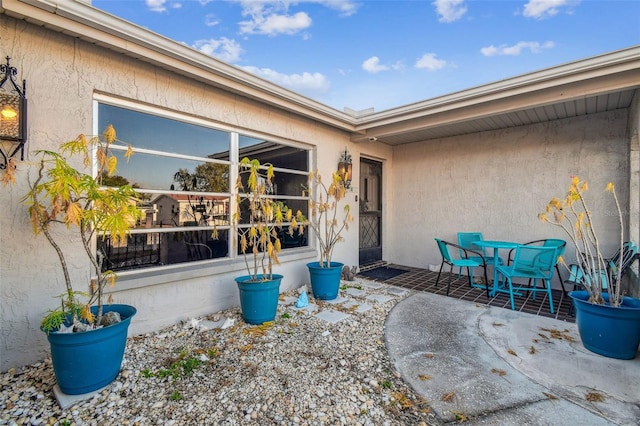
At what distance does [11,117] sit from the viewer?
2188 mm

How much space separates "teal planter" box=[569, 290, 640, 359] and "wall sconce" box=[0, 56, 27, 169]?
4944 mm

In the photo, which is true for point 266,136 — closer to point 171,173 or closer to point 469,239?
point 171,173

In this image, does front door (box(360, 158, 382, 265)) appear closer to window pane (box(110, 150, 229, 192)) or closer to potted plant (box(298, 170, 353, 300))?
potted plant (box(298, 170, 353, 300))

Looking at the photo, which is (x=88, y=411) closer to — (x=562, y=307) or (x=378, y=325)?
(x=378, y=325)

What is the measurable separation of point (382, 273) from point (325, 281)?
2104 millimetres

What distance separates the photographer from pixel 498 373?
2.23m

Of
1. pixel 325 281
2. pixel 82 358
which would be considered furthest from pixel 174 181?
pixel 325 281

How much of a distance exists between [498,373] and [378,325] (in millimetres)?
1207

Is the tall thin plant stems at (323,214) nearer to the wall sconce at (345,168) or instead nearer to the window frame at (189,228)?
the wall sconce at (345,168)

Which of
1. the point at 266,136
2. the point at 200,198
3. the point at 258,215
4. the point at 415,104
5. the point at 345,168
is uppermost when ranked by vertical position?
the point at 415,104

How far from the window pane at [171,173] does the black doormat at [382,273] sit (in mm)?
3183

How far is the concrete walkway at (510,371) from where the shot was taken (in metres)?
1.80

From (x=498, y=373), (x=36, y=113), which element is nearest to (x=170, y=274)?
(x=36, y=113)

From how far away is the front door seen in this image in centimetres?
605
